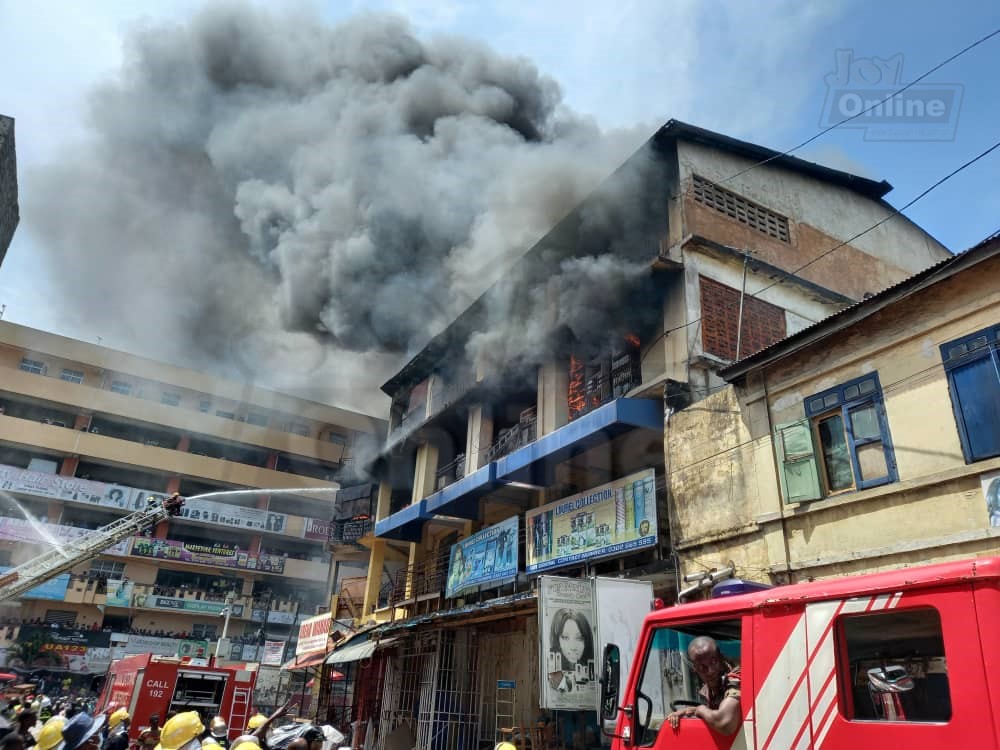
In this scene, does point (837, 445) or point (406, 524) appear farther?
point (406, 524)

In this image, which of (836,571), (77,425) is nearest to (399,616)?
(836,571)

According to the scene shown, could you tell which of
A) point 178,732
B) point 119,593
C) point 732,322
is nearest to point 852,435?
point 732,322

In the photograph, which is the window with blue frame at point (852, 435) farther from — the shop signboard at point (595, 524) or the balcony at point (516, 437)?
the balcony at point (516, 437)

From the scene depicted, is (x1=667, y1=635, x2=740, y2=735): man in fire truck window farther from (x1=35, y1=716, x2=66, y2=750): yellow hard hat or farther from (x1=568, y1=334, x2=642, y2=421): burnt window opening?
(x1=568, y1=334, x2=642, y2=421): burnt window opening

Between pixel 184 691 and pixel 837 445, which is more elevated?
pixel 837 445

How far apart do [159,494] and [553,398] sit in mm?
32243

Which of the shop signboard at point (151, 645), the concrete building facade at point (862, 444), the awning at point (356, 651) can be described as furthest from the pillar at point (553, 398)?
the shop signboard at point (151, 645)

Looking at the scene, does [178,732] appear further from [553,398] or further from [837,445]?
[553,398]

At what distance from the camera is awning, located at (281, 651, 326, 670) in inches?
811

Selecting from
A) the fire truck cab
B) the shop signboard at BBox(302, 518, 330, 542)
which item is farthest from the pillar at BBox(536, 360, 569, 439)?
the shop signboard at BBox(302, 518, 330, 542)

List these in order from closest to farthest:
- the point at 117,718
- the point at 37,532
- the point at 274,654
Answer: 1. the point at 117,718
2. the point at 274,654
3. the point at 37,532

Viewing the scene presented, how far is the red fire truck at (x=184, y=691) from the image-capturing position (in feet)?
42.9

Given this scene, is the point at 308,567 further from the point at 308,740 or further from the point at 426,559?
the point at 308,740

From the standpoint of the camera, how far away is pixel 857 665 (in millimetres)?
3295
